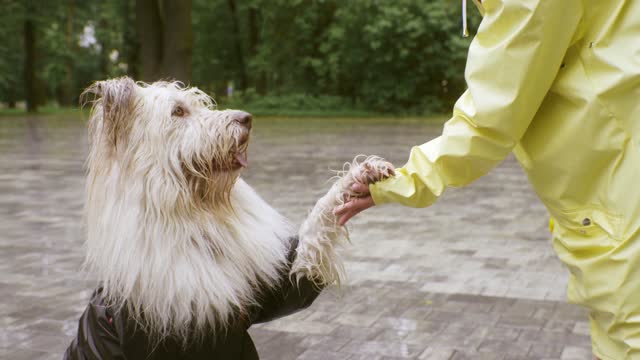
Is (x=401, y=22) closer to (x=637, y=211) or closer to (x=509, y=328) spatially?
(x=509, y=328)

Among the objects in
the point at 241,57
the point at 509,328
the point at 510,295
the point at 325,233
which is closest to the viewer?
the point at 325,233

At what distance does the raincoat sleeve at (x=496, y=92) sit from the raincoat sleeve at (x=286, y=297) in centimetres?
60

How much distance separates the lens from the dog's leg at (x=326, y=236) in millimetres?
2467

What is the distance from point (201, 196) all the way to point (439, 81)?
3114 cm

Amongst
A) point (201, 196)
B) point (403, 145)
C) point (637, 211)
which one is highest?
point (637, 211)

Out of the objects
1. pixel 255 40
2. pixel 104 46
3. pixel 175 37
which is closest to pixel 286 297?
pixel 175 37

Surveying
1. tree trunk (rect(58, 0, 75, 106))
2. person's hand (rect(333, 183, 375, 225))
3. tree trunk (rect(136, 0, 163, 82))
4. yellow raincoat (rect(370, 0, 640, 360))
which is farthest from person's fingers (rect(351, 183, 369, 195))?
tree trunk (rect(58, 0, 75, 106))

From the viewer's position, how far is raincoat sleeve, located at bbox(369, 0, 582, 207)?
1.97 metres

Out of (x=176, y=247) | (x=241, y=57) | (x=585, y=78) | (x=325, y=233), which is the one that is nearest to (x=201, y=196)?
(x=176, y=247)

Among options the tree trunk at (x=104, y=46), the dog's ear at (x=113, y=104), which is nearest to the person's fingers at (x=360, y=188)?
the dog's ear at (x=113, y=104)

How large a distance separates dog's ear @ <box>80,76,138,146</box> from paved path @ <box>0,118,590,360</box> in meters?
1.11

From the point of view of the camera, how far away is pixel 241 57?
134 feet

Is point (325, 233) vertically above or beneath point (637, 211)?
beneath

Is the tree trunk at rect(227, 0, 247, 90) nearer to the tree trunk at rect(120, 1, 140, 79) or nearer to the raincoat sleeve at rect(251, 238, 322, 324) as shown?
the tree trunk at rect(120, 1, 140, 79)
